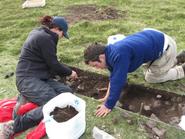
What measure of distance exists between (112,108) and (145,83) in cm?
104

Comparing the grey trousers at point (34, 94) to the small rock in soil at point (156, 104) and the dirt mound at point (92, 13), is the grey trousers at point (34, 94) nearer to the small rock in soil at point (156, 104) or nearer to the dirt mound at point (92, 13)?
the small rock in soil at point (156, 104)

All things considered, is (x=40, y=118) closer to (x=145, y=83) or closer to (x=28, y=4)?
(x=145, y=83)

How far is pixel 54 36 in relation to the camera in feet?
16.0

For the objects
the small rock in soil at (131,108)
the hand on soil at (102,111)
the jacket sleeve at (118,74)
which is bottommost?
the small rock in soil at (131,108)

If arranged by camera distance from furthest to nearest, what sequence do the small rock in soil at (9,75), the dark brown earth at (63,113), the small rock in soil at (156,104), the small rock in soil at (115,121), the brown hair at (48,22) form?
the small rock in soil at (9,75), the small rock in soil at (156,104), the brown hair at (48,22), the small rock in soil at (115,121), the dark brown earth at (63,113)

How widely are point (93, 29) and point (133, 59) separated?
→ 3.11 meters

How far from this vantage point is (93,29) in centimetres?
754

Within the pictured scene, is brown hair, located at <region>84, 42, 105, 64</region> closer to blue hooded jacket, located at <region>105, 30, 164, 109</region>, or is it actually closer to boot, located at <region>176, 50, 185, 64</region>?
blue hooded jacket, located at <region>105, 30, 164, 109</region>

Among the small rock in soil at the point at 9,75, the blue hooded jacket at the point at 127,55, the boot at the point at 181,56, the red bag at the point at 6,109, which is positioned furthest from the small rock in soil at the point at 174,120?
the small rock in soil at the point at 9,75

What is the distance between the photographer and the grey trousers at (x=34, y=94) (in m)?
4.72

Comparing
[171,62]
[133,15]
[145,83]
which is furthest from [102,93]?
[133,15]

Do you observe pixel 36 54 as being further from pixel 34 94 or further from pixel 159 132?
pixel 159 132

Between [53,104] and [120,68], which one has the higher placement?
[120,68]

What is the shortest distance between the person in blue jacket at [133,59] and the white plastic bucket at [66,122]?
0.40 metres
